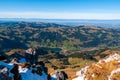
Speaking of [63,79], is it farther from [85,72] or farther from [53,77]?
[85,72]

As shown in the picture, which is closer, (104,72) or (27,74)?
(104,72)

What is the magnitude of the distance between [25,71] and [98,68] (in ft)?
166

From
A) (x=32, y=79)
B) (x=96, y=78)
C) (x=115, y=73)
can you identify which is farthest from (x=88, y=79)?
(x=32, y=79)

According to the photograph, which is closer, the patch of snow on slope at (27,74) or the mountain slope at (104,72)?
the mountain slope at (104,72)

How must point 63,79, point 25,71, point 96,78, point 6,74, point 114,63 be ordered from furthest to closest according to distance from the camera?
point 63,79 → point 25,71 → point 114,63 → point 96,78 → point 6,74

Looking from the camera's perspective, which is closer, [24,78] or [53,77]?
[24,78]

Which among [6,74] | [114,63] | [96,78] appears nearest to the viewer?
[6,74]

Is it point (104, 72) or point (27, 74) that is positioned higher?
point (104, 72)

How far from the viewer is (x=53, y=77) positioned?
187250mm

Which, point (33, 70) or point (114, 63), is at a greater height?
point (114, 63)

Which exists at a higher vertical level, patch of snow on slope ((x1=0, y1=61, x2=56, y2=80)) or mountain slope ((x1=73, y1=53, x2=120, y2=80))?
mountain slope ((x1=73, y1=53, x2=120, y2=80))

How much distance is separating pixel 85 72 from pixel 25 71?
41.7 m

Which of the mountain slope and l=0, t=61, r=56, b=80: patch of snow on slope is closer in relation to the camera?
the mountain slope

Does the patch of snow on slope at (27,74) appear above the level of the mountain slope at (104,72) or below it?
below
